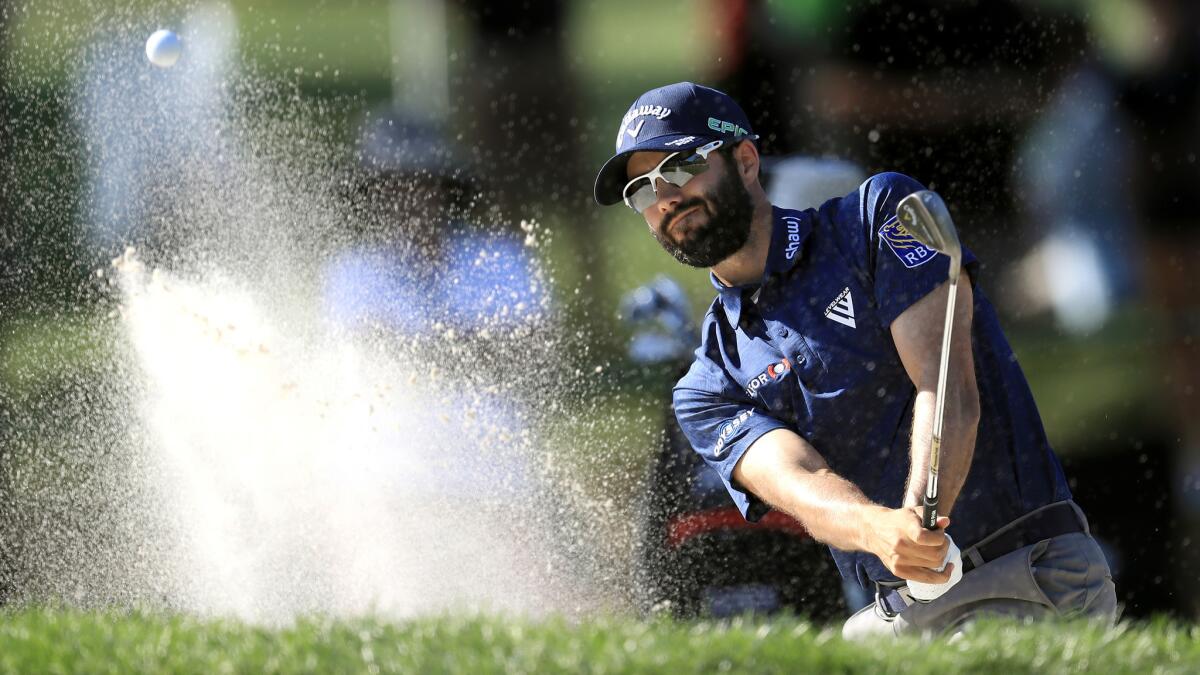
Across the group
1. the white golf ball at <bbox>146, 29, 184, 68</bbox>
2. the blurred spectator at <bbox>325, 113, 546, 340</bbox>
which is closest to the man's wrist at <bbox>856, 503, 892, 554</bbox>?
the blurred spectator at <bbox>325, 113, 546, 340</bbox>

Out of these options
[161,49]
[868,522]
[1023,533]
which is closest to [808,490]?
[868,522]

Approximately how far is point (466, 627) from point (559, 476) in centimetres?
328

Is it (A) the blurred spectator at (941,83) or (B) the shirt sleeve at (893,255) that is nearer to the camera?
(B) the shirt sleeve at (893,255)

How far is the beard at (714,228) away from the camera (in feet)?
10.4

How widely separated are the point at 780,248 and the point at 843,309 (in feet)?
0.65

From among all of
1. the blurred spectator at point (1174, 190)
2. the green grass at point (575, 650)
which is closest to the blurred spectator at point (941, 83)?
the blurred spectator at point (1174, 190)

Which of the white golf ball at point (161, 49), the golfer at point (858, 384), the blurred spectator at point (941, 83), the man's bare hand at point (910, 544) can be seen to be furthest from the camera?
the blurred spectator at point (941, 83)

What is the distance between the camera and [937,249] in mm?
2697

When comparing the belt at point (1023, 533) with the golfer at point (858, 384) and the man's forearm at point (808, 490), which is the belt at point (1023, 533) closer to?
the golfer at point (858, 384)

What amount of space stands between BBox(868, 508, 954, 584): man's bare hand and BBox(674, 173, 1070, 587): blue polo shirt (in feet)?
1.08

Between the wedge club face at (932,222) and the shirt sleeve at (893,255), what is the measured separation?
20cm

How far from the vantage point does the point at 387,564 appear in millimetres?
5141

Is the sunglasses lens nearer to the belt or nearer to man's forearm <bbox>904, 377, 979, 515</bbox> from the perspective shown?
man's forearm <bbox>904, 377, 979, 515</bbox>

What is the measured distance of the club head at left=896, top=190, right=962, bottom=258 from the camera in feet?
8.72
